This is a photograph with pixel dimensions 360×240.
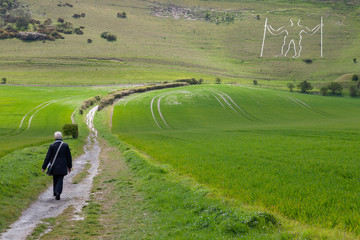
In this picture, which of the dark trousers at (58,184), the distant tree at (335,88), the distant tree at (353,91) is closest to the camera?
the dark trousers at (58,184)

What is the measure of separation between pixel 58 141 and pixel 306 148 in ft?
67.4

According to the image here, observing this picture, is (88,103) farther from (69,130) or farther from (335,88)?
(335,88)

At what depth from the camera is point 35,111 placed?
79.8 metres

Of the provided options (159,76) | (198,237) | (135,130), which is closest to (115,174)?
(198,237)

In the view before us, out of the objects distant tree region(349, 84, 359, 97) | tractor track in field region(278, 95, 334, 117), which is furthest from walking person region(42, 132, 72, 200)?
distant tree region(349, 84, 359, 97)

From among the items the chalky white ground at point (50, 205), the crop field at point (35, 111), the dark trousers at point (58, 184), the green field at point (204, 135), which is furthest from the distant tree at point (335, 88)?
the dark trousers at point (58, 184)

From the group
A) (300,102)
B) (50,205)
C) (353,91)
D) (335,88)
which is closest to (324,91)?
(335,88)

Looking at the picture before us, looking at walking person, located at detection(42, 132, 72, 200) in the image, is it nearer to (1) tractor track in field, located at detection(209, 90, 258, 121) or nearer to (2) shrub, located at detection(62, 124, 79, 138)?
(2) shrub, located at detection(62, 124, 79, 138)

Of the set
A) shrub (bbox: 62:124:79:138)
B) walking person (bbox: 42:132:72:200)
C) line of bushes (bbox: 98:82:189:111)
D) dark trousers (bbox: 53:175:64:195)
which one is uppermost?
line of bushes (bbox: 98:82:189:111)

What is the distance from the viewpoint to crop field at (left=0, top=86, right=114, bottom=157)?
57.6 metres

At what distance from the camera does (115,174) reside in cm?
2388

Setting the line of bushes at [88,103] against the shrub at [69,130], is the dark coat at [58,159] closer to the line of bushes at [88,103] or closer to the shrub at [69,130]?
the shrub at [69,130]

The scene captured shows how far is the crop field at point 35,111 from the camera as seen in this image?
57625mm

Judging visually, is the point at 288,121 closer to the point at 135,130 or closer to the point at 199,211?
the point at 135,130
